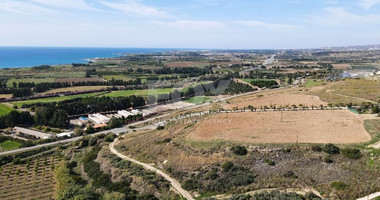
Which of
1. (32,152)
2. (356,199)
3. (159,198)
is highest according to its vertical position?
(356,199)

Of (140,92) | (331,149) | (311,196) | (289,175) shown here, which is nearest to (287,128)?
(331,149)

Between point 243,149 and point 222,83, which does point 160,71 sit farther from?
point 243,149

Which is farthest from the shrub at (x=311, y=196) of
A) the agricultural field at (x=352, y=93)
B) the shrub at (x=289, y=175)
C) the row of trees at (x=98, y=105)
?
the row of trees at (x=98, y=105)

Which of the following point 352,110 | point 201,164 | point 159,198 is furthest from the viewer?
point 352,110

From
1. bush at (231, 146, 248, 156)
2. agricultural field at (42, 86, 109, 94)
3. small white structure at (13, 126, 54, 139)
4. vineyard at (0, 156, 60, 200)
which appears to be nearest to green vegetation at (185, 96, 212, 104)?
agricultural field at (42, 86, 109, 94)

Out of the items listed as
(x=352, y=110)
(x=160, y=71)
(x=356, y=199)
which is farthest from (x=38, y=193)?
(x=160, y=71)

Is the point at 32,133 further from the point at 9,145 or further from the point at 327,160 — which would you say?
the point at 327,160
